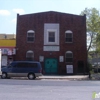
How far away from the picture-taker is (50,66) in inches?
1415

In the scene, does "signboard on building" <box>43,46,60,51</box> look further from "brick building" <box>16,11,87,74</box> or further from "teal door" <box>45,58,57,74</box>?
"teal door" <box>45,58,57,74</box>

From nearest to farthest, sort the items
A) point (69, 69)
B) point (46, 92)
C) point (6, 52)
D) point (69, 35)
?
point (46, 92) → point (6, 52) → point (69, 69) → point (69, 35)

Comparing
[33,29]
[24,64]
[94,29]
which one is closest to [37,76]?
[24,64]

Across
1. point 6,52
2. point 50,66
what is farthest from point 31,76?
point 6,52

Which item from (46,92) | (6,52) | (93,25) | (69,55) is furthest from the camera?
(93,25)

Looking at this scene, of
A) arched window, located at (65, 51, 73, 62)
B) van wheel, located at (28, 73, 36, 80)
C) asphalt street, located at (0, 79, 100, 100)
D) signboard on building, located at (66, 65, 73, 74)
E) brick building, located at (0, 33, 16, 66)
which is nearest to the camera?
asphalt street, located at (0, 79, 100, 100)

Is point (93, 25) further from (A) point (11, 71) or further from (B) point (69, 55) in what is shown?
(A) point (11, 71)

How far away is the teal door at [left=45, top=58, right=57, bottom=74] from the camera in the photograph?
35.9 meters

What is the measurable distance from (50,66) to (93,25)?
562 inches

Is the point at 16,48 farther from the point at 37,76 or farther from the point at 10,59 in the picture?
the point at 37,76

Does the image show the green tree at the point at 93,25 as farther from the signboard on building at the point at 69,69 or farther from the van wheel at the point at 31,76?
the van wheel at the point at 31,76

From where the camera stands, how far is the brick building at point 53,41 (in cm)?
3597

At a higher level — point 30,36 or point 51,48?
point 30,36

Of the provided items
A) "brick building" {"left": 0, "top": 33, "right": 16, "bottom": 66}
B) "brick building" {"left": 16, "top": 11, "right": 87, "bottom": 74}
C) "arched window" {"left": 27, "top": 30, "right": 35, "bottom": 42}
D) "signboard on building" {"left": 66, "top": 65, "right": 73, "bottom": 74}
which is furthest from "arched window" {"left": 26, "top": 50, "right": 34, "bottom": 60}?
"signboard on building" {"left": 66, "top": 65, "right": 73, "bottom": 74}
